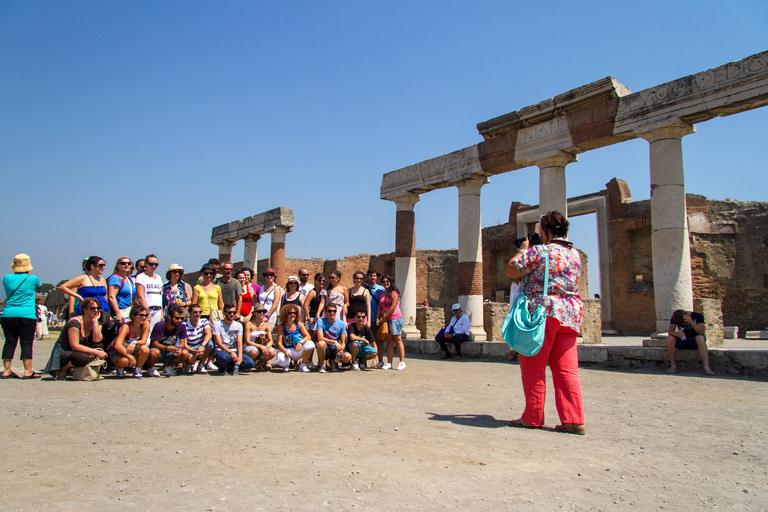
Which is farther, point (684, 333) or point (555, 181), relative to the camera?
point (555, 181)

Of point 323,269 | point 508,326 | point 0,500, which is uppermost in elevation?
point 323,269

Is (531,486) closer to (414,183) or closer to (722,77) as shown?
(722,77)

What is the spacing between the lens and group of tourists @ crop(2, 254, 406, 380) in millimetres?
6852

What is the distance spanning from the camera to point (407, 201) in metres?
14.4

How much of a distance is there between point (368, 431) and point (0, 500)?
2.19m

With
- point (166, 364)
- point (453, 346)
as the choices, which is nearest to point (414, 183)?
point (453, 346)

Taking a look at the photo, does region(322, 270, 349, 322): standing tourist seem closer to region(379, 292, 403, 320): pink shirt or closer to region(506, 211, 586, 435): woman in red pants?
region(379, 292, 403, 320): pink shirt

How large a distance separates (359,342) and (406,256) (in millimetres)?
5997

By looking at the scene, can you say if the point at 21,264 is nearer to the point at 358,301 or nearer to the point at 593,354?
the point at 358,301

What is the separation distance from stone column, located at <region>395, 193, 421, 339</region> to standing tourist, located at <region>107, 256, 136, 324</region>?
24.2ft

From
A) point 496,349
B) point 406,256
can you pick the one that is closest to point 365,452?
point 496,349

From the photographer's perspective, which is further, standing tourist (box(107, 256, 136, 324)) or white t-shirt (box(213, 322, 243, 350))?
white t-shirt (box(213, 322, 243, 350))

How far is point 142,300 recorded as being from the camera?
7.57 meters

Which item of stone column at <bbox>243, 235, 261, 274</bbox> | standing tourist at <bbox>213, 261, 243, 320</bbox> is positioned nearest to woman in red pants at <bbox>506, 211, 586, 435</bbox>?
standing tourist at <bbox>213, 261, 243, 320</bbox>
